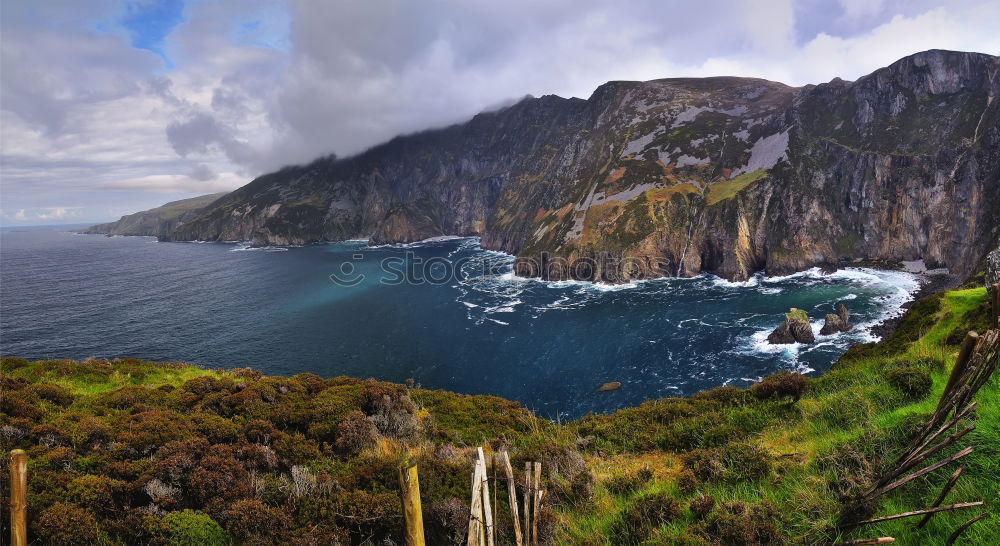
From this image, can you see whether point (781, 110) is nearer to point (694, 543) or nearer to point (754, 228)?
point (754, 228)

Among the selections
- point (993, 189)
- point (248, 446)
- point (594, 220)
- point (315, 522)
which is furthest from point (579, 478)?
point (993, 189)

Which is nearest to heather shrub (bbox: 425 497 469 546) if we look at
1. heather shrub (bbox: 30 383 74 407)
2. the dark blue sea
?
heather shrub (bbox: 30 383 74 407)

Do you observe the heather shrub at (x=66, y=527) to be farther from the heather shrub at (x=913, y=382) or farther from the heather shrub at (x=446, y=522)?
the heather shrub at (x=913, y=382)

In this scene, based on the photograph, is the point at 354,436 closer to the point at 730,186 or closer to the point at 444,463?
the point at 444,463

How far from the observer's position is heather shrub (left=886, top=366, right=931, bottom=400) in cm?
880

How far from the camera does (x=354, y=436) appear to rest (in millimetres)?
12609

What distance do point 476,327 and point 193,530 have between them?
207 ft

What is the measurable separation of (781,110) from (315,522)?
16225 cm

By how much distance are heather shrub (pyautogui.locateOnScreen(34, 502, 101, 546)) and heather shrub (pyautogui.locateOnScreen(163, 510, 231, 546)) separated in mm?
1155

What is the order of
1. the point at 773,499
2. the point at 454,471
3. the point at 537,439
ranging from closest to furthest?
the point at 773,499 < the point at 454,471 < the point at 537,439

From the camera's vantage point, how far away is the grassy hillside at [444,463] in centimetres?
553

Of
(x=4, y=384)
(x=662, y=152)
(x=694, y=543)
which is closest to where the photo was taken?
(x=694, y=543)

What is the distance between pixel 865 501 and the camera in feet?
13.6

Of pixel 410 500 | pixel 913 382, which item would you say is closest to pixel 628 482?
pixel 410 500
